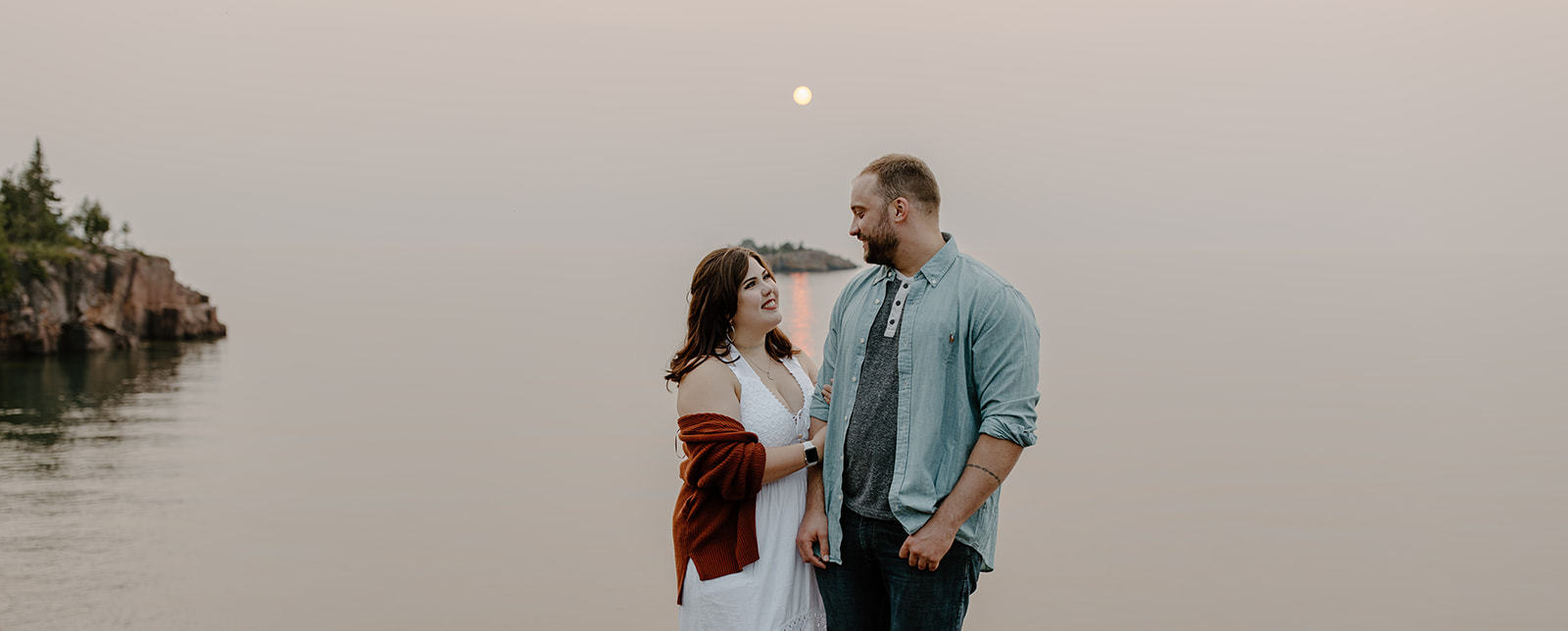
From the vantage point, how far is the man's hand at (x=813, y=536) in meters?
3.57

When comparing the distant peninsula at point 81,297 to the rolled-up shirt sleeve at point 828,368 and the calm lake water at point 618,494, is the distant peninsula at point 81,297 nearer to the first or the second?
the calm lake water at point 618,494

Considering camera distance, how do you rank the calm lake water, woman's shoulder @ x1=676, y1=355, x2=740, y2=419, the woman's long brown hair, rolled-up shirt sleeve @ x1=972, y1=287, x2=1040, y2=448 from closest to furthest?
rolled-up shirt sleeve @ x1=972, y1=287, x2=1040, y2=448 < woman's shoulder @ x1=676, y1=355, x2=740, y2=419 < the woman's long brown hair < the calm lake water

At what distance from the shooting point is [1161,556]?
14938mm

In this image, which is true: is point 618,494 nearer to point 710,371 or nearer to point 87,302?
point 710,371

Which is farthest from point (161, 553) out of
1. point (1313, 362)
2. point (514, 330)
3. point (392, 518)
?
point (514, 330)

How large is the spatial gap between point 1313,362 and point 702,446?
44.1 m

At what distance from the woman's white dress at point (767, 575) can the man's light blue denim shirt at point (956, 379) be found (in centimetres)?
57

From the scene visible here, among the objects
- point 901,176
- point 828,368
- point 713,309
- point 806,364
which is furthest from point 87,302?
point 901,176

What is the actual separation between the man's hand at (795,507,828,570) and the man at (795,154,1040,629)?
0.06 feet

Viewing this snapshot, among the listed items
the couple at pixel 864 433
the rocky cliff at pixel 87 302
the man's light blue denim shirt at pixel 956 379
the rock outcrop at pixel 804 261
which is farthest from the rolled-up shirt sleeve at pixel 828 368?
the rock outcrop at pixel 804 261

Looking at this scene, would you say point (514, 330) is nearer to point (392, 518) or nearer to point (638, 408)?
point (638, 408)

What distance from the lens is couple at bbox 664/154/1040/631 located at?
3.21 metres

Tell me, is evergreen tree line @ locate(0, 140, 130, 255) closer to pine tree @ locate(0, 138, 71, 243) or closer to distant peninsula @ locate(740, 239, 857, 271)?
pine tree @ locate(0, 138, 71, 243)

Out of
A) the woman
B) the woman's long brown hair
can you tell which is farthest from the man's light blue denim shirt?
the woman's long brown hair
